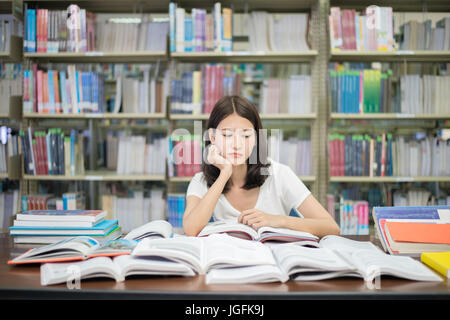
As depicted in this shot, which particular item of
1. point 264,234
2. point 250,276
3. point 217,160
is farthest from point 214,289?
point 217,160

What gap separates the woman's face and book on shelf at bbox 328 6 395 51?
133 cm

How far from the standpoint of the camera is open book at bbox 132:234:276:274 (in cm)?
77

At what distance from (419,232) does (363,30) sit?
1.86 meters

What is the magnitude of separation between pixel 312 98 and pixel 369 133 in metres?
0.46

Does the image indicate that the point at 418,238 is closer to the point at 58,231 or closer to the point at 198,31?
the point at 58,231

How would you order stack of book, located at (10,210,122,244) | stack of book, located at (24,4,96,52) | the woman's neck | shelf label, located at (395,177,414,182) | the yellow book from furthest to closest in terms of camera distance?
stack of book, located at (24,4,96,52), shelf label, located at (395,177,414,182), the woman's neck, stack of book, located at (10,210,122,244), the yellow book

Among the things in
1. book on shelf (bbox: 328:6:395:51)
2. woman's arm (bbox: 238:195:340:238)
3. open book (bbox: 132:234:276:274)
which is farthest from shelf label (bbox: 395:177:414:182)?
open book (bbox: 132:234:276:274)

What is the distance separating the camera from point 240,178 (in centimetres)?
162

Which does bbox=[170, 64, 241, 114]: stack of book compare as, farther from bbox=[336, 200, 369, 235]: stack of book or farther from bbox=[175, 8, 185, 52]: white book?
bbox=[336, 200, 369, 235]: stack of book

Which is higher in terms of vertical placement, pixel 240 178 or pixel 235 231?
pixel 240 178

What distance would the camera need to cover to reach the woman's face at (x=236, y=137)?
4.84 feet

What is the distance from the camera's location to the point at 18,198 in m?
2.67

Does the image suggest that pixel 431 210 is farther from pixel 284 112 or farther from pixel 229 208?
pixel 284 112

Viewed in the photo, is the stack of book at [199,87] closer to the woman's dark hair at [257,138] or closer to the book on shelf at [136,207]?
the book on shelf at [136,207]
